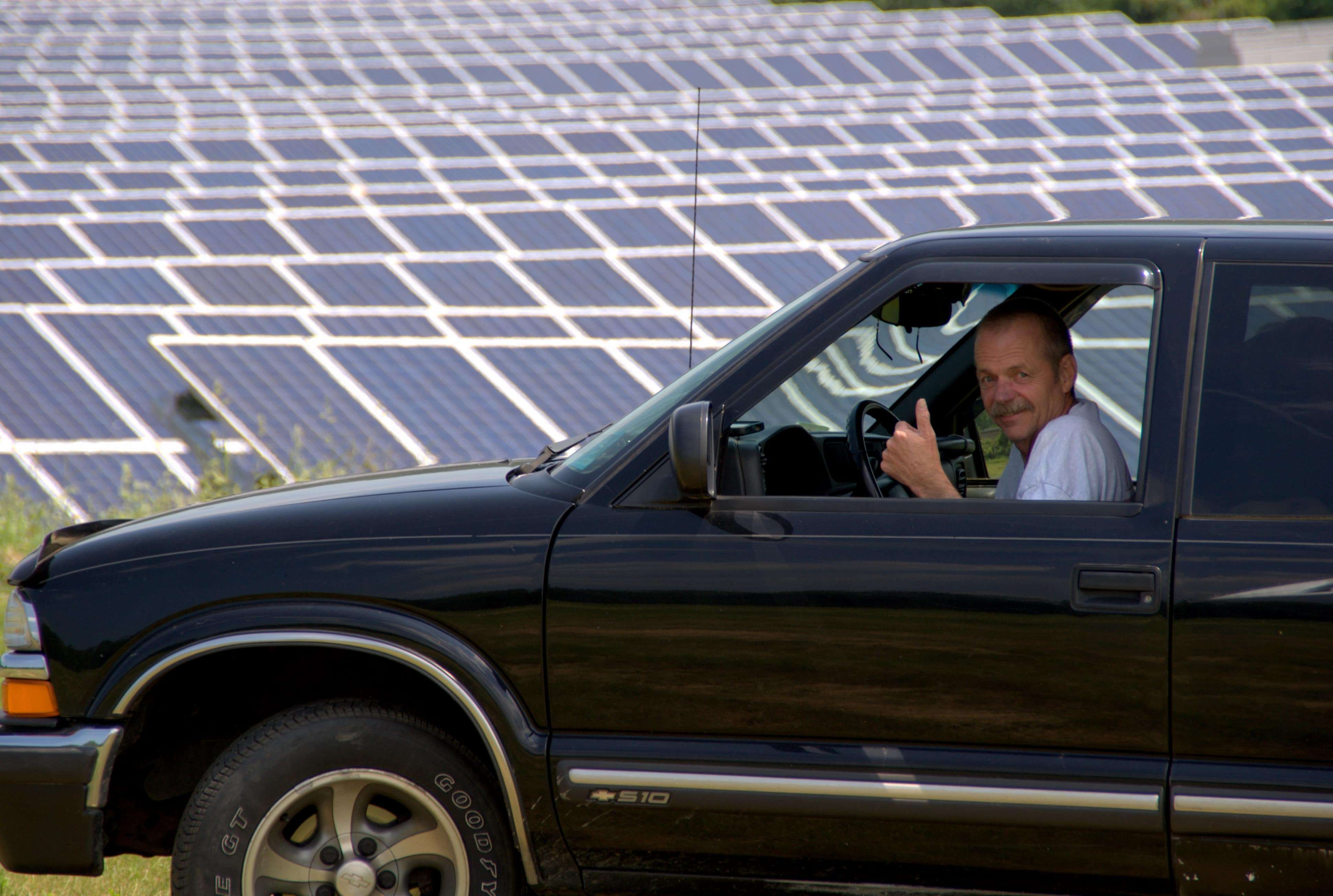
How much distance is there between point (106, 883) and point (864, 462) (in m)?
2.69

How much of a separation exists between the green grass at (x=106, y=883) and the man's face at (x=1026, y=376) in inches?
111

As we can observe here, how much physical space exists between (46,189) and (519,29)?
11672mm

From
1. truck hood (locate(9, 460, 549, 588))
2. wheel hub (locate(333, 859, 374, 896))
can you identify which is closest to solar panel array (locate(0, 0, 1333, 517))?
truck hood (locate(9, 460, 549, 588))

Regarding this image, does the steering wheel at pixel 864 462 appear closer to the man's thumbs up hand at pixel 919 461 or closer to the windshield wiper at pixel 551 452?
the man's thumbs up hand at pixel 919 461

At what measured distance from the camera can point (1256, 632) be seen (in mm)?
2598

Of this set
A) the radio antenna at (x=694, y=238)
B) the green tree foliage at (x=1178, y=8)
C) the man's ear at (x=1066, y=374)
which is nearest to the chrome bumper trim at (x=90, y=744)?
the radio antenna at (x=694, y=238)

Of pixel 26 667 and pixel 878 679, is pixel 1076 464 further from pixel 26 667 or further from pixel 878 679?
pixel 26 667

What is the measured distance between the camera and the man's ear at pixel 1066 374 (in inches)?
130

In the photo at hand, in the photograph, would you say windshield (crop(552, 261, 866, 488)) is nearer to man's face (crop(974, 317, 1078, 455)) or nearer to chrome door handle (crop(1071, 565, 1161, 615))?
man's face (crop(974, 317, 1078, 455))

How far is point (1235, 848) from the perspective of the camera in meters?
2.62

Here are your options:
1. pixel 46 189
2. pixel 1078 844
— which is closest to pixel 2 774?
pixel 1078 844

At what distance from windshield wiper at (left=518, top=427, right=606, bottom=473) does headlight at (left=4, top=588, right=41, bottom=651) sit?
1.24 meters

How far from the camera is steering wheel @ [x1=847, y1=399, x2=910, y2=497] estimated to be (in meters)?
3.21

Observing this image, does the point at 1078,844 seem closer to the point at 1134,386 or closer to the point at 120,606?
the point at 1134,386
